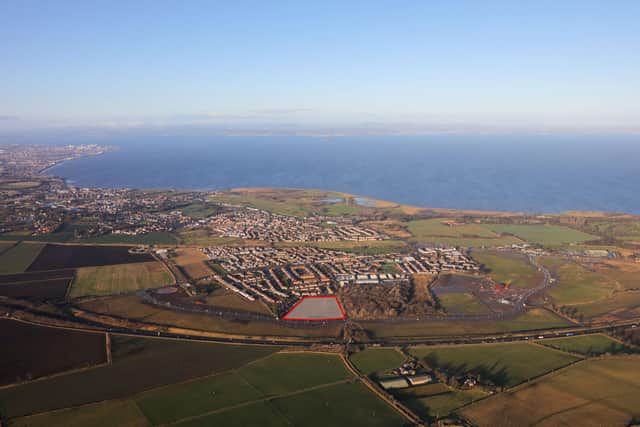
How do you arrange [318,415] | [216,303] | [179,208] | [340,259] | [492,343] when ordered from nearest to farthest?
[318,415], [492,343], [216,303], [340,259], [179,208]

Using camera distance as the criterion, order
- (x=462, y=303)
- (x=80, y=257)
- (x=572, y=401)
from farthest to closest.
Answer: (x=80, y=257), (x=462, y=303), (x=572, y=401)

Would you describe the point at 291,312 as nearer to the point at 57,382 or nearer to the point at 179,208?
the point at 57,382

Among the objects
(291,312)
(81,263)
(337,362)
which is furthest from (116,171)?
(337,362)

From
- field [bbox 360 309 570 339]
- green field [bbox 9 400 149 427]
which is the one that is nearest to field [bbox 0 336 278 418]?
green field [bbox 9 400 149 427]

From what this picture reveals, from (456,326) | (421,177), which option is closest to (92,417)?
(456,326)

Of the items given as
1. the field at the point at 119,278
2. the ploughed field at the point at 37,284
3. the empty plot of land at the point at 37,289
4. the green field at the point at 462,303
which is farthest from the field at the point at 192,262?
the green field at the point at 462,303

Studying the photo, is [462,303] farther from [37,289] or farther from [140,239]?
[140,239]

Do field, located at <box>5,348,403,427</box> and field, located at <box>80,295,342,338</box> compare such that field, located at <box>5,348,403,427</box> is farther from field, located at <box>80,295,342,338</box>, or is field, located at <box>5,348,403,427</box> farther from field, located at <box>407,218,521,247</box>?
field, located at <box>407,218,521,247</box>
